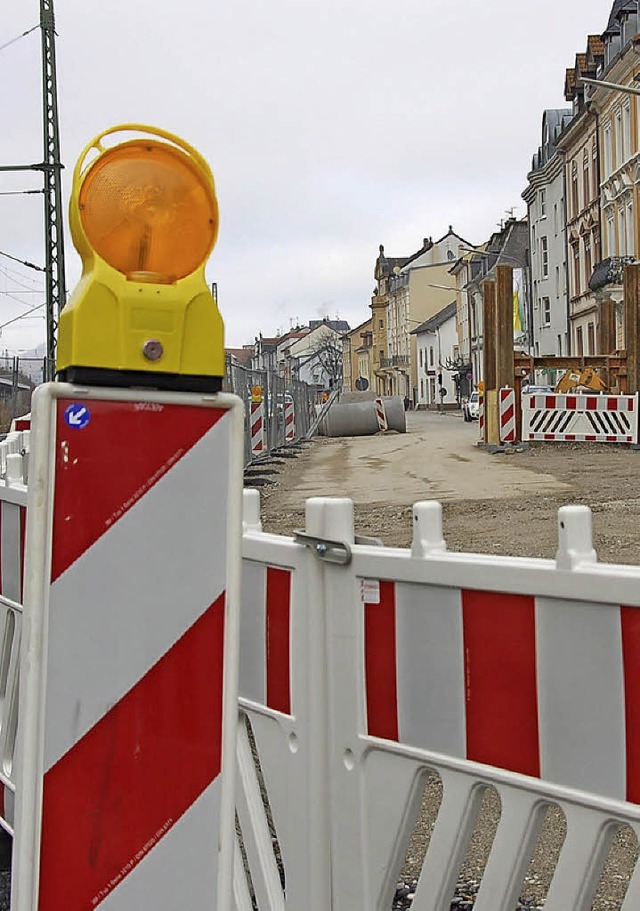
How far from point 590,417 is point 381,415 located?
55.8ft

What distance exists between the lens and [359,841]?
8.71 feet

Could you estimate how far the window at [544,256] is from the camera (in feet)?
212

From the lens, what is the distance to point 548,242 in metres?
64.3

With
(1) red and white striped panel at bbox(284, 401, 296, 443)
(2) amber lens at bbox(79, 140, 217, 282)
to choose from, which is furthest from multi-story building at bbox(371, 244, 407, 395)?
(2) amber lens at bbox(79, 140, 217, 282)

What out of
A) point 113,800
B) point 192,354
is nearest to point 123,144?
point 192,354

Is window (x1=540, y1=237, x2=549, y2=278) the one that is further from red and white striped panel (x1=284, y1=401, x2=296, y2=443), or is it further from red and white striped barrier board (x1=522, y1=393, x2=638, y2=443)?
red and white striped barrier board (x1=522, y1=393, x2=638, y2=443)

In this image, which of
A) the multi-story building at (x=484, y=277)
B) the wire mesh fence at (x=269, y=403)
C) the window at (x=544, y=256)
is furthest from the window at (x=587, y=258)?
the wire mesh fence at (x=269, y=403)

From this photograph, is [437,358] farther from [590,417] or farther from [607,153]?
[590,417]

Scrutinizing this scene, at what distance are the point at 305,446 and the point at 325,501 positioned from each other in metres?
29.3

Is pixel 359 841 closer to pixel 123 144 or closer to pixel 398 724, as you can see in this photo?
pixel 398 724

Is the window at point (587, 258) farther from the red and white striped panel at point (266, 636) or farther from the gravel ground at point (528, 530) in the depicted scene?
→ the red and white striped panel at point (266, 636)

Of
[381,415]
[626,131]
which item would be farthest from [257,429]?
[626,131]

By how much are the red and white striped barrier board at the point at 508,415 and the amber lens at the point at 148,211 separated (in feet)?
73.1

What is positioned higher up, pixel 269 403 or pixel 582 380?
pixel 582 380
